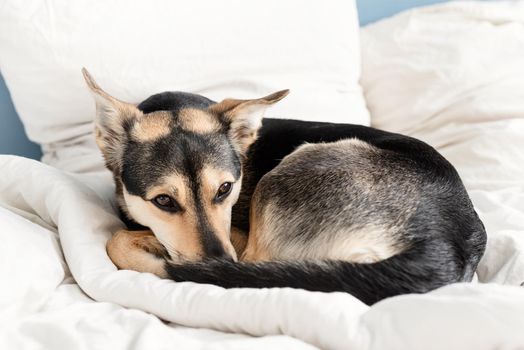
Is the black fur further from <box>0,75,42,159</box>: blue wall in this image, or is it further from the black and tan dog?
<box>0,75,42,159</box>: blue wall

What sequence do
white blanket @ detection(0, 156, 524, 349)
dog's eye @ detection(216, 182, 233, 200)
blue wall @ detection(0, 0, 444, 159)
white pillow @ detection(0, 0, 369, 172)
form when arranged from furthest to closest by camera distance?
blue wall @ detection(0, 0, 444, 159), white pillow @ detection(0, 0, 369, 172), dog's eye @ detection(216, 182, 233, 200), white blanket @ detection(0, 156, 524, 349)

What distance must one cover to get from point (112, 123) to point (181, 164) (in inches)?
12.2

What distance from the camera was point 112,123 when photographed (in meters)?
1.98

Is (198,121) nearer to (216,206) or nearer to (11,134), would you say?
(216,206)

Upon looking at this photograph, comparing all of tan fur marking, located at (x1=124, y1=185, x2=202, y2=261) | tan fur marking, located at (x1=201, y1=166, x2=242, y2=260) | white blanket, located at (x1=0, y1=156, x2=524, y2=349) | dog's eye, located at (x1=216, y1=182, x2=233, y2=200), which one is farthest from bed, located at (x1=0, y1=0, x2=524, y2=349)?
dog's eye, located at (x1=216, y1=182, x2=233, y2=200)

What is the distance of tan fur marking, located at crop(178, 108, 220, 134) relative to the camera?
77.8 inches

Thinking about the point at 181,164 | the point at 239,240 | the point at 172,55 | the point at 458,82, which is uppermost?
the point at 172,55

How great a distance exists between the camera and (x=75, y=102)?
2.43 meters

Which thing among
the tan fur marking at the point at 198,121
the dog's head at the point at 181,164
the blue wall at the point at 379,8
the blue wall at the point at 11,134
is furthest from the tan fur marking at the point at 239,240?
the blue wall at the point at 379,8

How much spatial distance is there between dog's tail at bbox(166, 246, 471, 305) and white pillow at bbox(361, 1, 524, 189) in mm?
1053

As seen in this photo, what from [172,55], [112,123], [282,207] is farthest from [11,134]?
[282,207]

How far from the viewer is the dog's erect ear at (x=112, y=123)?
76.8 inches

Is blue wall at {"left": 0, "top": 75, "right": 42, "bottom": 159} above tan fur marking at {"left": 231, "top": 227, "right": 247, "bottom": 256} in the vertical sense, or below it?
above

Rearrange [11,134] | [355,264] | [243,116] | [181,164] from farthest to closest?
[11,134]
[243,116]
[181,164]
[355,264]
